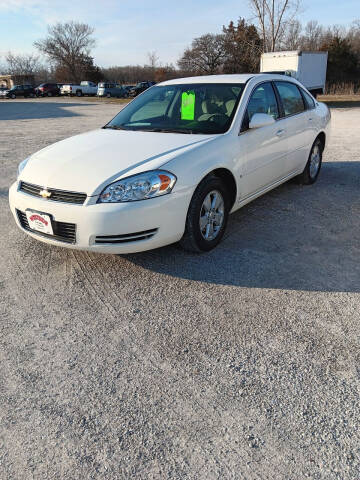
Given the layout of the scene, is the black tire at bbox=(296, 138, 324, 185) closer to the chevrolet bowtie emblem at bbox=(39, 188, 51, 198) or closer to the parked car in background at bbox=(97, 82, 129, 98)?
the chevrolet bowtie emblem at bbox=(39, 188, 51, 198)

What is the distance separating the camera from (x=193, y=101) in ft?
14.5

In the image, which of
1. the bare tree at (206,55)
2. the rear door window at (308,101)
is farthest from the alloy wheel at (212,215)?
the bare tree at (206,55)

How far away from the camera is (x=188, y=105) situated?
14.5 ft

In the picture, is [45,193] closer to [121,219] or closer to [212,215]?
[121,219]

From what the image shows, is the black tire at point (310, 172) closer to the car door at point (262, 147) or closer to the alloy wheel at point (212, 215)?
the car door at point (262, 147)

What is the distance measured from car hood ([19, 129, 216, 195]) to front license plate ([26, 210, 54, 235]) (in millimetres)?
257

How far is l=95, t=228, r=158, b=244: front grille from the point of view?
10.5 ft

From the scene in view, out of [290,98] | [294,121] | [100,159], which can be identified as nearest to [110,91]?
[290,98]

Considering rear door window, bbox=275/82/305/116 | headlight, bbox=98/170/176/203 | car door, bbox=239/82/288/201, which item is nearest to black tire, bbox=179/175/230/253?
headlight, bbox=98/170/176/203

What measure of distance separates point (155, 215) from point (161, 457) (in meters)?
1.81

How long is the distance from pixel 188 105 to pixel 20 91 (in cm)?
4666

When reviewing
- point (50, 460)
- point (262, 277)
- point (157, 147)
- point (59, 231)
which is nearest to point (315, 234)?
point (262, 277)

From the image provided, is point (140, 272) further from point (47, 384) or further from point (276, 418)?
point (276, 418)

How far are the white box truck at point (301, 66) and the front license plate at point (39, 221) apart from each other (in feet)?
67.9
